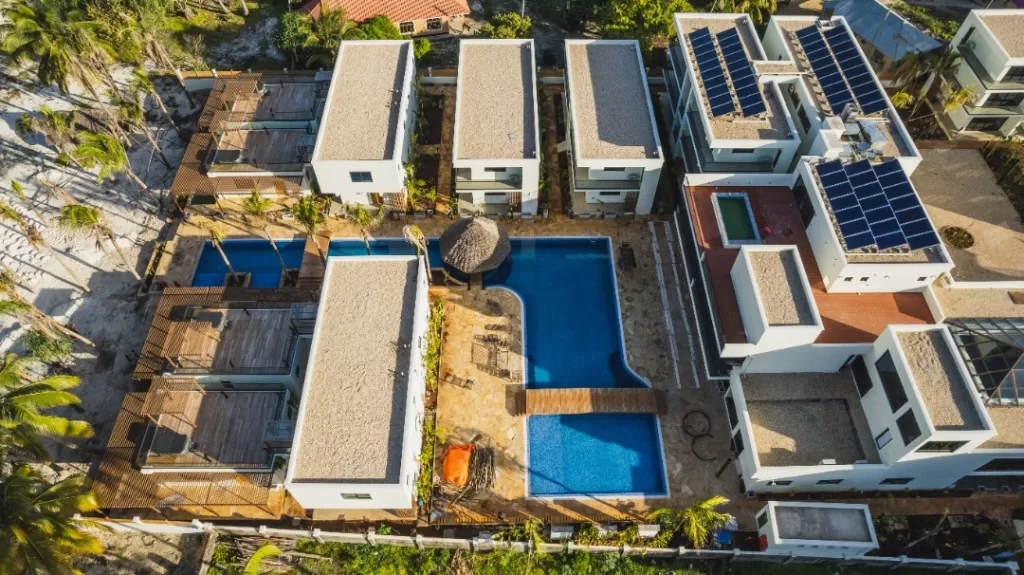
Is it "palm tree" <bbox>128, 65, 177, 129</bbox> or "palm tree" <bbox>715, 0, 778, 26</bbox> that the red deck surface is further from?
"palm tree" <bbox>128, 65, 177, 129</bbox>

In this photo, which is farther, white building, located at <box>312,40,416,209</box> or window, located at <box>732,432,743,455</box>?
white building, located at <box>312,40,416,209</box>

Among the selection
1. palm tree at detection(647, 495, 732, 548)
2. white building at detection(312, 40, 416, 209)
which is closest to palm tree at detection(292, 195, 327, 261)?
white building at detection(312, 40, 416, 209)

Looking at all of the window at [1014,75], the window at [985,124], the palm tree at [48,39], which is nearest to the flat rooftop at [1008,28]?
the window at [1014,75]

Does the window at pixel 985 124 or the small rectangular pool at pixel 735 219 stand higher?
the window at pixel 985 124

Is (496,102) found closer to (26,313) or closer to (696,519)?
(696,519)

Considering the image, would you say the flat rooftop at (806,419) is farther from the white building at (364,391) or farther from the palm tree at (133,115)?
the palm tree at (133,115)

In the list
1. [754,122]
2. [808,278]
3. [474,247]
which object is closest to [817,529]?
[808,278]
